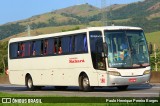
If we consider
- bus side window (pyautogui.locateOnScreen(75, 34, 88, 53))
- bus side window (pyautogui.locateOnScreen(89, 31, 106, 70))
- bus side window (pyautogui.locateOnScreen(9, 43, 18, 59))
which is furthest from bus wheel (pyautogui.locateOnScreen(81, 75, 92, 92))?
bus side window (pyautogui.locateOnScreen(9, 43, 18, 59))

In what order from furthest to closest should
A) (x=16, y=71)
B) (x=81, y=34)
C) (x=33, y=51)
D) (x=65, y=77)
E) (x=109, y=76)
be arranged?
1. (x=16, y=71)
2. (x=33, y=51)
3. (x=65, y=77)
4. (x=81, y=34)
5. (x=109, y=76)

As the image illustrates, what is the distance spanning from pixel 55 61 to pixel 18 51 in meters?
4.60

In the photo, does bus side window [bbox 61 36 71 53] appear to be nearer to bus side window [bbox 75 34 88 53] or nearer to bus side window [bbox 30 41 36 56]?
bus side window [bbox 75 34 88 53]

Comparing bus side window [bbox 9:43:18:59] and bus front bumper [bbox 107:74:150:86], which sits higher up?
bus side window [bbox 9:43:18:59]

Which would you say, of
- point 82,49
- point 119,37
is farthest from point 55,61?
point 119,37

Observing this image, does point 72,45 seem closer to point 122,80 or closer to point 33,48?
point 122,80

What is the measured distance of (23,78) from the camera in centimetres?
3192

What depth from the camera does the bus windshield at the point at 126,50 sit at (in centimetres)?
2425

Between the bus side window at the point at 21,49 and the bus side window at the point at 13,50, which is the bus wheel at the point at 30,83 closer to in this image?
the bus side window at the point at 21,49

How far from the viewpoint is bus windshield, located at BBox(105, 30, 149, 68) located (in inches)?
955

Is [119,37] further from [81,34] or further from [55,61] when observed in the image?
[55,61]

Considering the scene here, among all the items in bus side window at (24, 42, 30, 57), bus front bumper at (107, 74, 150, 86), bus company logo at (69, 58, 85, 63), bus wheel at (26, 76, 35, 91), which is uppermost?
bus side window at (24, 42, 30, 57)

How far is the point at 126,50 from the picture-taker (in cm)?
2450

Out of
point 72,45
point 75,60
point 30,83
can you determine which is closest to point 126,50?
point 75,60
